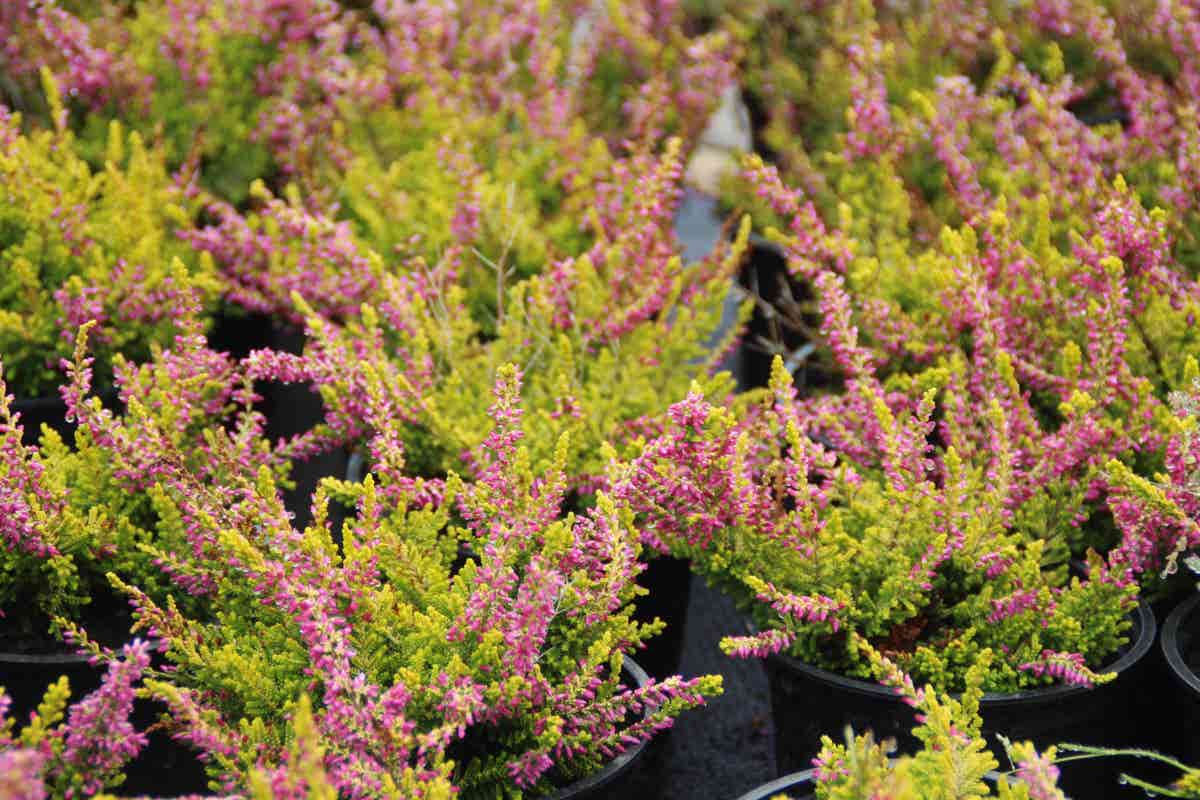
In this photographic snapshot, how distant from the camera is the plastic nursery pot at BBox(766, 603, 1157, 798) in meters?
1.92

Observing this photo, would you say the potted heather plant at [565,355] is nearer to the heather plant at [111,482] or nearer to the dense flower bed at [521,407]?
the dense flower bed at [521,407]

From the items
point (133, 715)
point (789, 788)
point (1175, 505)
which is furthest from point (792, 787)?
point (133, 715)

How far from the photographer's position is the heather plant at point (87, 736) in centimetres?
145

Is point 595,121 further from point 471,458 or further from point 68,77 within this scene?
point 471,458

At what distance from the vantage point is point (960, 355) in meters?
2.36

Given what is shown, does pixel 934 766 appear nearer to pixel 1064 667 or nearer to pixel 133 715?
pixel 1064 667

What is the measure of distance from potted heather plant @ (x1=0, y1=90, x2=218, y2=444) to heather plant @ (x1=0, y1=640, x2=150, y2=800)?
1.13 m

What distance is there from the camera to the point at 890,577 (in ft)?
6.17

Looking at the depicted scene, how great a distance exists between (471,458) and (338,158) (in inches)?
50.5

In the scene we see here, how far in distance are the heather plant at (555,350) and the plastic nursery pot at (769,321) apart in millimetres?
454

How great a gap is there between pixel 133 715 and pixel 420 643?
1.93ft

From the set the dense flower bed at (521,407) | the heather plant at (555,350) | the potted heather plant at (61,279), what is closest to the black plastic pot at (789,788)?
the dense flower bed at (521,407)

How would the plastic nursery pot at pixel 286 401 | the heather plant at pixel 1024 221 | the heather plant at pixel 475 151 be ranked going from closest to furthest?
the heather plant at pixel 1024 221
the heather plant at pixel 475 151
the plastic nursery pot at pixel 286 401

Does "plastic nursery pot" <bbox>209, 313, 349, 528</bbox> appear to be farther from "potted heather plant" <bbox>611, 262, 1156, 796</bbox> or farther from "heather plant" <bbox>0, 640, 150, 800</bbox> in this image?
"heather plant" <bbox>0, 640, 150, 800</bbox>
